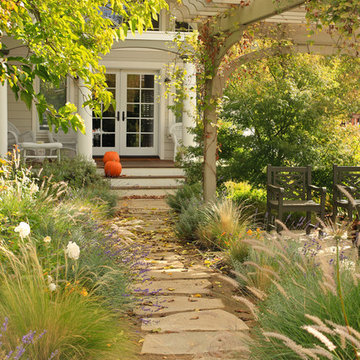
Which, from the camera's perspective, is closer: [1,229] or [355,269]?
[355,269]

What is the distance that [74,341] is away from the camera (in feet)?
9.75

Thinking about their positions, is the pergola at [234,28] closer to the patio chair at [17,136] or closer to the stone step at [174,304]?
the stone step at [174,304]

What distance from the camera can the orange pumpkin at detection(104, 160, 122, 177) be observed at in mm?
11852

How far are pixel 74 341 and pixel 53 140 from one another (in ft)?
38.3

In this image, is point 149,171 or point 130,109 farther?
point 130,109

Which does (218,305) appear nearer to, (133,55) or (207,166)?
(207,166)

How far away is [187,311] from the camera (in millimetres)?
4375

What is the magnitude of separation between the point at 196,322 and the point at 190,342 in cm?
40

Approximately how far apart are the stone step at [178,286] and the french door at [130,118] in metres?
10.2

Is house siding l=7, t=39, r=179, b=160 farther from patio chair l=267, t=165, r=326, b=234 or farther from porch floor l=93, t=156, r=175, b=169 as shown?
patio chair l=267, t=165, r=326, b=234

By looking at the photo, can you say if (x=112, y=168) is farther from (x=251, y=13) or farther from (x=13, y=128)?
(x=251, y=13)

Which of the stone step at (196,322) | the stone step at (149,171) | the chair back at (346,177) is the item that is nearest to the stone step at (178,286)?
the stone step at (196,322)

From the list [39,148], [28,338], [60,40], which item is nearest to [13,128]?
[39,148]

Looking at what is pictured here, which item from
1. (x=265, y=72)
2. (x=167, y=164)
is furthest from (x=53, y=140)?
(x=265, y=72)
